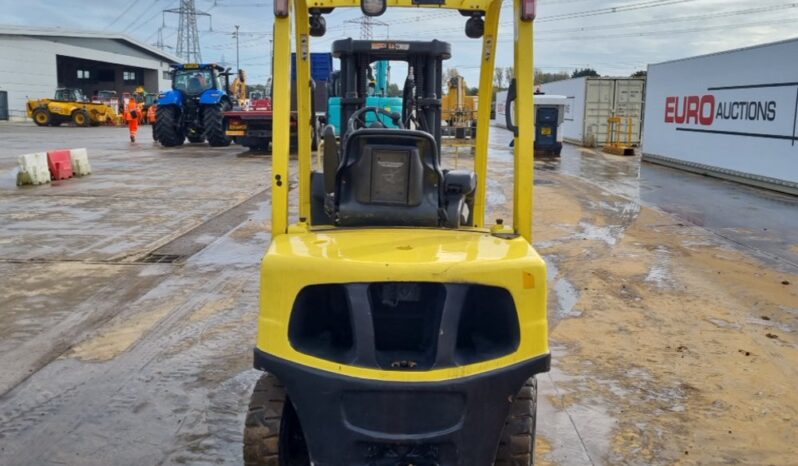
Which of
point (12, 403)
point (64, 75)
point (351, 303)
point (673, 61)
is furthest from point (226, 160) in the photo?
point (64, 75)

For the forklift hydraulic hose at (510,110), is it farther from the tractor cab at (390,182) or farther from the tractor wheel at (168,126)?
the tractor wheel at (168,126)

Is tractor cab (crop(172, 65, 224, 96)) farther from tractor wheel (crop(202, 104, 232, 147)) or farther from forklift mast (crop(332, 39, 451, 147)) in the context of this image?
forklift mast (crop(332, 39, 451, 147))

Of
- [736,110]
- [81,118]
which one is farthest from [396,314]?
[81,118]

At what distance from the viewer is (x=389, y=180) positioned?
12.0 feet

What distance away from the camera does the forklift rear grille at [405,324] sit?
298cm

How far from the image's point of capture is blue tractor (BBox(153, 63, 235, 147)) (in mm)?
25312

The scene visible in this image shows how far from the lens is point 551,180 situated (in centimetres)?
1778

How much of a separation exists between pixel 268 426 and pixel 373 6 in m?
2.17

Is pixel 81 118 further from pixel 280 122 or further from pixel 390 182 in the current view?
pixel 390 182

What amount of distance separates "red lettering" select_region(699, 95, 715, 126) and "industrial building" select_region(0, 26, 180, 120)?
4881 cm

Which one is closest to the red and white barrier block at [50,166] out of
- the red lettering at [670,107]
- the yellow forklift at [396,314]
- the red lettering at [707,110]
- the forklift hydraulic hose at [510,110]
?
the yellow forklift at [396,314]

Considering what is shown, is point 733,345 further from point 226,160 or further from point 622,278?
point 226,160

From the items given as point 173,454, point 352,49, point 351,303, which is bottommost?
point 173,454

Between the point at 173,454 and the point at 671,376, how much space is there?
135 inches
